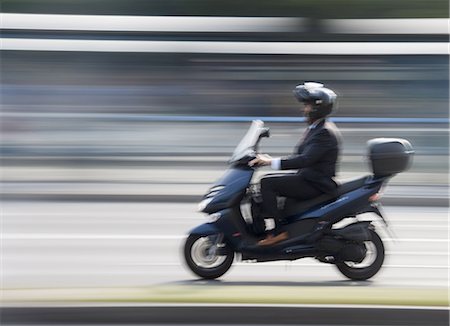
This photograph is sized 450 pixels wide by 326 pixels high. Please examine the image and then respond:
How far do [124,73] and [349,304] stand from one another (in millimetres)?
13430

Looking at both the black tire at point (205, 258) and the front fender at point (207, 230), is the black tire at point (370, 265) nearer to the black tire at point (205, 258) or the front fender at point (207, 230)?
the black tire at point (205, 258)

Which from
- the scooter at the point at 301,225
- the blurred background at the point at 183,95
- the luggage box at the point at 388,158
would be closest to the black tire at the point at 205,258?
the scooter at the point at 301,225

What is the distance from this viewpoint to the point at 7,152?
624 inches

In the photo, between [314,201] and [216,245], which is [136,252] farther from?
[314,201]

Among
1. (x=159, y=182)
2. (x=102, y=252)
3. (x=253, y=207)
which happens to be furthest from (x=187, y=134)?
(x=253, y=207)

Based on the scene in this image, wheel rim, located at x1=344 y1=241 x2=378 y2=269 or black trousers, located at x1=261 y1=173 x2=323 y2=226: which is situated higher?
black trousers, located at x1=261 y1=173 x2=323 y2=226

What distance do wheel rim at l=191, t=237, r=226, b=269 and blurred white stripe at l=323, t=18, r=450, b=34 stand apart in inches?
493

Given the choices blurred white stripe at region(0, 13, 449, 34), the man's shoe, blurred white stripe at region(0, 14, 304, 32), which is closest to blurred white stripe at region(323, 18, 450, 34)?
blurred white stripe at region(0, 13, 449, 34)

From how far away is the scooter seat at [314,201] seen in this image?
7008mm

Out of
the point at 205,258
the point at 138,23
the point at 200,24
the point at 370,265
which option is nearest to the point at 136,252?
the point at 205,258

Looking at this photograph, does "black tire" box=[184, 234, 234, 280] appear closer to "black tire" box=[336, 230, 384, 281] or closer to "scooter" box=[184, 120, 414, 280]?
"scooter" box=[184, 120, 414, 280]

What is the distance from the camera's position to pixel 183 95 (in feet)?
57.4

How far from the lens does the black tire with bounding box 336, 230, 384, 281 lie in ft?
23.0

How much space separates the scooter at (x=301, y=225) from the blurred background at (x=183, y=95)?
3.06 m
